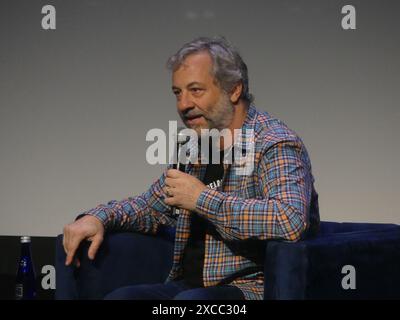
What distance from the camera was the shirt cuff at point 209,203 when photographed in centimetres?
175

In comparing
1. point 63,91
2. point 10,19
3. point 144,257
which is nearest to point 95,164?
point 63,91

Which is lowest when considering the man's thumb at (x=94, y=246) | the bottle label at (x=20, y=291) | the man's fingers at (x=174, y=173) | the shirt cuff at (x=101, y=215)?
the bottle label at (x=20, y=291)

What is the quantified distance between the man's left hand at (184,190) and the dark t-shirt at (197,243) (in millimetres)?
243

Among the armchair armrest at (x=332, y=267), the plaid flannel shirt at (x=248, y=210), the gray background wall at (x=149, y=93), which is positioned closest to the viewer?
the armchair armrest at (x=332, y=267)

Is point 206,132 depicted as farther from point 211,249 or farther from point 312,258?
point 312,258

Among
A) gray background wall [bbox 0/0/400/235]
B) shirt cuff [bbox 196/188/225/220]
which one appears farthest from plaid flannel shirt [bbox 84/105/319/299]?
gray background wall [bbox 0/0/400/235]

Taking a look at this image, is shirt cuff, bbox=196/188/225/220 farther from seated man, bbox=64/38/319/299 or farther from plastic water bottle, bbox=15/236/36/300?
plastic water bottle, bbox=15/236/36/300

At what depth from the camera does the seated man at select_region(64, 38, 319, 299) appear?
5.67ft

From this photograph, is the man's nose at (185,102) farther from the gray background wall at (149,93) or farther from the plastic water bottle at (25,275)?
the gray background wall at (149,93)

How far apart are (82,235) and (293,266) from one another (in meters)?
0.66

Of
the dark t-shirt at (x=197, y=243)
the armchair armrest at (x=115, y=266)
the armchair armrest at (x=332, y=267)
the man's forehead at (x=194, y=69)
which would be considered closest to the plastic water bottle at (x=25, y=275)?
the armchair armrest at (x=115, y=266)

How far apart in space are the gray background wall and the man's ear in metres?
1.34

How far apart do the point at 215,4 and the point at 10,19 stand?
1.11 m

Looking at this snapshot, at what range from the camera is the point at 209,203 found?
1751 millimetres
